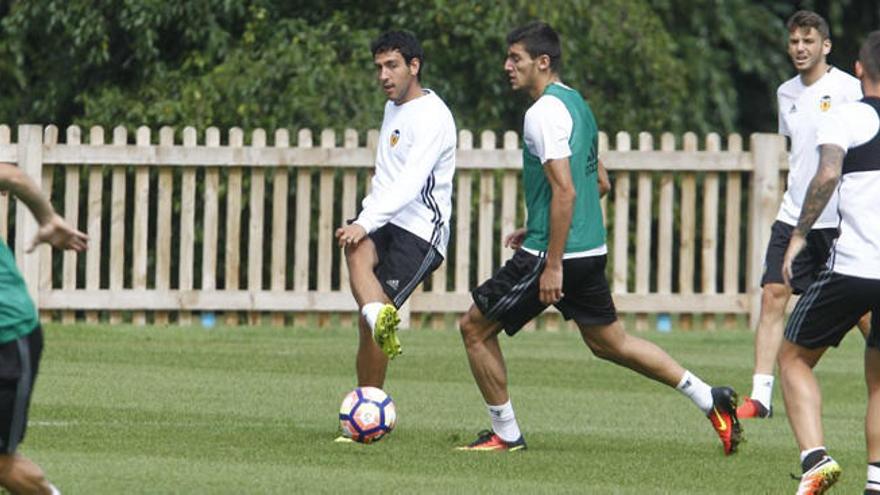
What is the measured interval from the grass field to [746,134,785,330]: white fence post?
3.36 ft

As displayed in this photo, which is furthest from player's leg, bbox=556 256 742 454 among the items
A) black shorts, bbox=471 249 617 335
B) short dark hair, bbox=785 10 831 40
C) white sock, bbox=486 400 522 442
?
short dark hair, bbox=785 10 831 40

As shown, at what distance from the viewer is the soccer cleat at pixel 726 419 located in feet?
33.1

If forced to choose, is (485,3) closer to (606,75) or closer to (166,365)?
(606,75)

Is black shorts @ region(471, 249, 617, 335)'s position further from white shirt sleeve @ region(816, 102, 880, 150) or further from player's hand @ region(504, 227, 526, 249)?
white shirt sleeve @ region(816, 102, 880, 150)

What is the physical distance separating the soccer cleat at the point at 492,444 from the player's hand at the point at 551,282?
30.4 inches

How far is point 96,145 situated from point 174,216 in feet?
4.44

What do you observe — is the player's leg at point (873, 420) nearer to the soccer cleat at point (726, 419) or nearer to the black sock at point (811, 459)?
the black sock at point (811, 459)

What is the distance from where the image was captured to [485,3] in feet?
66.2

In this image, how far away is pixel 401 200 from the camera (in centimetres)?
1021

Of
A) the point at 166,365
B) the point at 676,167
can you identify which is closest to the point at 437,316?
the point at 676,167

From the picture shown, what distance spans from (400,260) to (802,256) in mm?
2463

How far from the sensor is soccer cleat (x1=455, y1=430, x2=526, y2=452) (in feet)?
32.9

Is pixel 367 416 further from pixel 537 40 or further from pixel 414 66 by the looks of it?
pixel 537 40

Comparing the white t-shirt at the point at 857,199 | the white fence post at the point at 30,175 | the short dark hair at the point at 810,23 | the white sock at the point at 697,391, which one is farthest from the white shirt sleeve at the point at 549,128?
the white fence post at the point at 30,175
